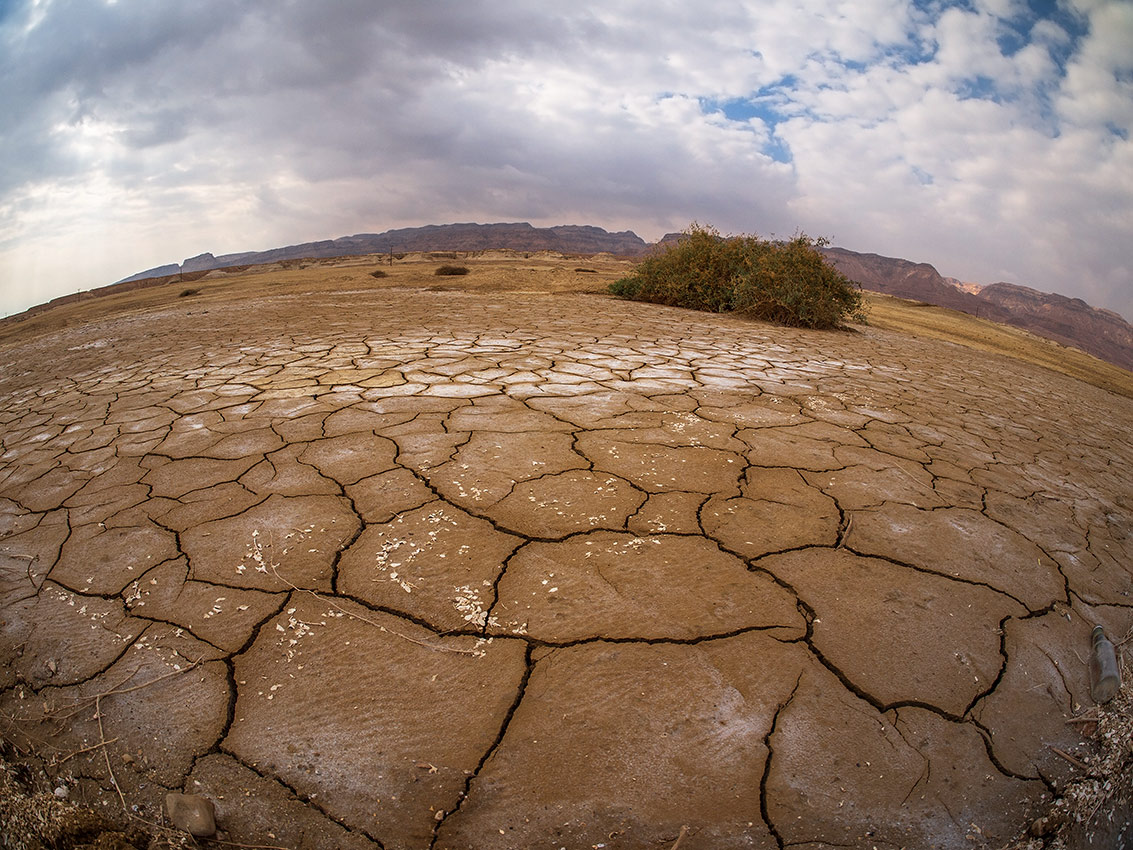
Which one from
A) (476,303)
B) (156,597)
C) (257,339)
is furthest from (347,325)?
(156,597)

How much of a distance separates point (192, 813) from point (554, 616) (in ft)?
2.44

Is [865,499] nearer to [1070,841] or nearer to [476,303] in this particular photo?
[1070,841]

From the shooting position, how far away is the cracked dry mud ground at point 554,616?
98 cm

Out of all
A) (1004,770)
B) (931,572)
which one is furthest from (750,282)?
(1004,770)

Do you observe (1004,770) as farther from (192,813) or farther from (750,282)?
(750,282)

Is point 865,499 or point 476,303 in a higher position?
point 476,303

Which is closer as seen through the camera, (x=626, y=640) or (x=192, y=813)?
(x=192, y=813)

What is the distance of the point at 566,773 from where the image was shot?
991 mm

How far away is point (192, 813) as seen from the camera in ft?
3.03

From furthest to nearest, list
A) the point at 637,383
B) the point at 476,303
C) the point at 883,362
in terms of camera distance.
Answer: the point at 476,303 → the point at 883,362 → the point at 637,383

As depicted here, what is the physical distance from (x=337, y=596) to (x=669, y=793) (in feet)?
2.95

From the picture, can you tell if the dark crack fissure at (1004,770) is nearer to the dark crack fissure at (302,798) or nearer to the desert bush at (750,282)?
the dark crack fissure at (302,798)

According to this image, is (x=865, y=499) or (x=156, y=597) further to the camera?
(x=865, y=499)

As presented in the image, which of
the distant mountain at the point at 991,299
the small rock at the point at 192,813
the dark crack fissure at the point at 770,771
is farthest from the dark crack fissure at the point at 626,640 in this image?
the distant mountain at the point at 991,299
